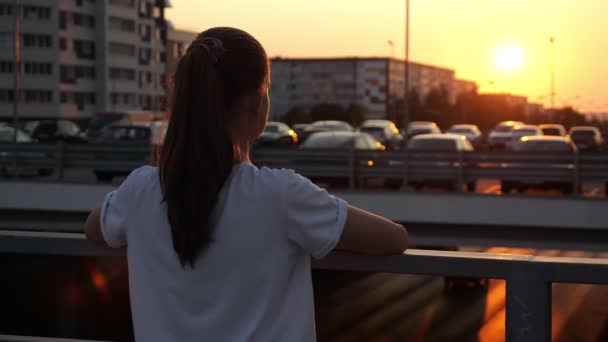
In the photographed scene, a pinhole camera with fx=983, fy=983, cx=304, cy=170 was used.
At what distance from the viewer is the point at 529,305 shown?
8.05ft

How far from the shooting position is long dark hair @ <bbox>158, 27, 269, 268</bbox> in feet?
6.47

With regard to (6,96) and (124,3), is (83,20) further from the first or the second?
(6,96)

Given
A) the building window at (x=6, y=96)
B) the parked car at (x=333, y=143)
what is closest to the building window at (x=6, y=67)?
the building window at (x=6, y=96)

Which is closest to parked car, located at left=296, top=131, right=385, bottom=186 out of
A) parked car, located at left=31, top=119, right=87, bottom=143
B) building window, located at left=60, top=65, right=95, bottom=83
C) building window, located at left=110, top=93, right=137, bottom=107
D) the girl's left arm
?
the girl's left arm

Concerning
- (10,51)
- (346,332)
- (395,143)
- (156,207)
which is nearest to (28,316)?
(346,332)

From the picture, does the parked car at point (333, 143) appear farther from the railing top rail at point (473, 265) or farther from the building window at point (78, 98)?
the building window at point (78, 98)

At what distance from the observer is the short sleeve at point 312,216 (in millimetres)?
1954

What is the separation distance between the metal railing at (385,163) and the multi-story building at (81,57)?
237 ft

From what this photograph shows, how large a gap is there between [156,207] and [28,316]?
2181mm

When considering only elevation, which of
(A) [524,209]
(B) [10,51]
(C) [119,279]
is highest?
(B) [10,51]

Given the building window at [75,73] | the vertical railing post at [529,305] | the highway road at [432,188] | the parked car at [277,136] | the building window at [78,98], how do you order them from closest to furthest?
the vertical railing post at [529,305] < the highway road at [432,188] < the parked car at [277,136] < the building window at [75,73] < the building window at [78,98]

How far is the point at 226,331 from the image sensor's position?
1.95 meters

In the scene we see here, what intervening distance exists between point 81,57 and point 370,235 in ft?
347

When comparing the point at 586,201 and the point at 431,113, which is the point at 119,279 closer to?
the point at 586,201
